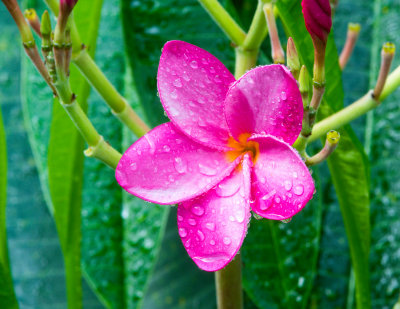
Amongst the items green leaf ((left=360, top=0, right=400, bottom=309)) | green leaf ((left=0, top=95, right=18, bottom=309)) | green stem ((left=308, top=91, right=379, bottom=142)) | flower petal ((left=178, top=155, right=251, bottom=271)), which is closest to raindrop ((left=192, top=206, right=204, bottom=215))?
flower petal ((left=178, top=155, right=251, bottom=271))

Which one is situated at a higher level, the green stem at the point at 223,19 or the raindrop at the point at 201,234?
the green stem at the point at 223,19

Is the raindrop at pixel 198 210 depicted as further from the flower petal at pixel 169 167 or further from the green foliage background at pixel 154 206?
the green foliage background at pixel 154 206

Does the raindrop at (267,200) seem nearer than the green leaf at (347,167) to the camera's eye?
Yes

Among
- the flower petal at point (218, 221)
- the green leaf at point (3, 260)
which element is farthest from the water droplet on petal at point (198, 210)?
the green leaf at point (3, 260)

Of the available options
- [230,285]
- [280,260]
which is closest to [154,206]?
[280,260]

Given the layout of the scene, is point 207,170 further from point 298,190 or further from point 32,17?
point 32,17

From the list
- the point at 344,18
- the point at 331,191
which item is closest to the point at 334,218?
the point at 331,191

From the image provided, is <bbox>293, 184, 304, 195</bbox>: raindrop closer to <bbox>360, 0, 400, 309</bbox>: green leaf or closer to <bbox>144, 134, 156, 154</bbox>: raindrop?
<bbox>144, 134, 156, 154</bbox>: raindrop
